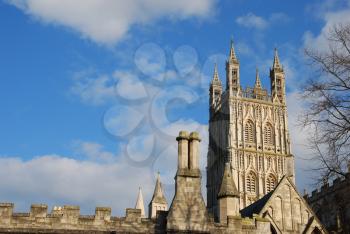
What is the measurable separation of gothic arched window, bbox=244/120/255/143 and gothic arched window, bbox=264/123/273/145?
6.85ft

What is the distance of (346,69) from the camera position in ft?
48.4

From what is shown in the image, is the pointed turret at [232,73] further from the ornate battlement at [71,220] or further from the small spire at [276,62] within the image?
the ornate battlement at [71,220]

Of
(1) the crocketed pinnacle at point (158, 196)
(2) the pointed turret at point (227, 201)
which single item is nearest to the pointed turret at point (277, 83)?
(1) the crocketed pinnacle at point (158, 196)

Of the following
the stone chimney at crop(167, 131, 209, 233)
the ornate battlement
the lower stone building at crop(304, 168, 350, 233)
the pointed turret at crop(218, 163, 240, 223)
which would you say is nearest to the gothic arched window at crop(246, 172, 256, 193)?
the lower stone building at crop(304, 168, 350, 233)

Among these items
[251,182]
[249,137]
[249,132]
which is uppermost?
[249,132]

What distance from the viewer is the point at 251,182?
73812mm

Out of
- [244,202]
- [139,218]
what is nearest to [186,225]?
[139,218]

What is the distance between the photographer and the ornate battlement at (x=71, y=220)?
Result: 17.0 m

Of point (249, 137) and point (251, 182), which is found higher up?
point (249, 137)

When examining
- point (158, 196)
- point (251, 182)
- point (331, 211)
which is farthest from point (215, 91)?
point (331, 211)

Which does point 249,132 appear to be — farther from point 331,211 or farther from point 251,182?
point 331,211

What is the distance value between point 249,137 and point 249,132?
0.92 metres

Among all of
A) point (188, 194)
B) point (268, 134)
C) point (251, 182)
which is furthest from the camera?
point (268, 134)

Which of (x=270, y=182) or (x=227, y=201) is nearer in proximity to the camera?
(x=227, y=201)
